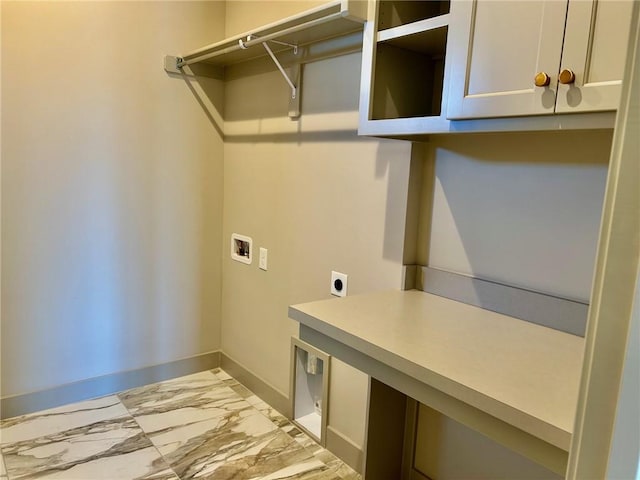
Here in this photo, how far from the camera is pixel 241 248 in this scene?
290 centimetres

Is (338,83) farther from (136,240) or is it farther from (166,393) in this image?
(166,393)

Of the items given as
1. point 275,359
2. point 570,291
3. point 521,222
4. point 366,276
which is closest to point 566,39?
point 521,222

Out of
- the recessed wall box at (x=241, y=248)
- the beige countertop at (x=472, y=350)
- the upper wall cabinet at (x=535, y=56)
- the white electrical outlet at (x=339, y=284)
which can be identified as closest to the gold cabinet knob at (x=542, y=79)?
the upper wall cabinet at (x=535, y=56)

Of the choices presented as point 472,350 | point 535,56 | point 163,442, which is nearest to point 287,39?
point 535,56

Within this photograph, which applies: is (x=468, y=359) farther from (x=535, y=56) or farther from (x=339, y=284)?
(x=339, y=284)

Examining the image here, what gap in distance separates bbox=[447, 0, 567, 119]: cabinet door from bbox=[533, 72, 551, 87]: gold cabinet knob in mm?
11

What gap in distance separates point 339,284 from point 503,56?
122cm

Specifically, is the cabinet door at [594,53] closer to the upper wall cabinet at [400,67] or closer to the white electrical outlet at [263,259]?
the upper wall cabinet at [400,67]

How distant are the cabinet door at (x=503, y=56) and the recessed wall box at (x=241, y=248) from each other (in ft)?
5.45

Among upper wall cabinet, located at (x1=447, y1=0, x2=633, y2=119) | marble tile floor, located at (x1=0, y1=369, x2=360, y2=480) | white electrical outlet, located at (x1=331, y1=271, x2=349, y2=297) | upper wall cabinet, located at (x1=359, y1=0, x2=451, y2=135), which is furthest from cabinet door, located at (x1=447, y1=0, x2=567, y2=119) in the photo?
marble tile floor, located at (x1=0, y1=369, x2=360, y2=480)

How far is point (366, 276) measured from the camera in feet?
6.79

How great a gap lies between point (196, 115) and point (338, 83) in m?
1.05

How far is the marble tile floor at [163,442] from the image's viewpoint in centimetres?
208

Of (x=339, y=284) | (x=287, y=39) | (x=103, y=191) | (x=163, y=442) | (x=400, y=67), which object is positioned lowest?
(x=163, y=442)
